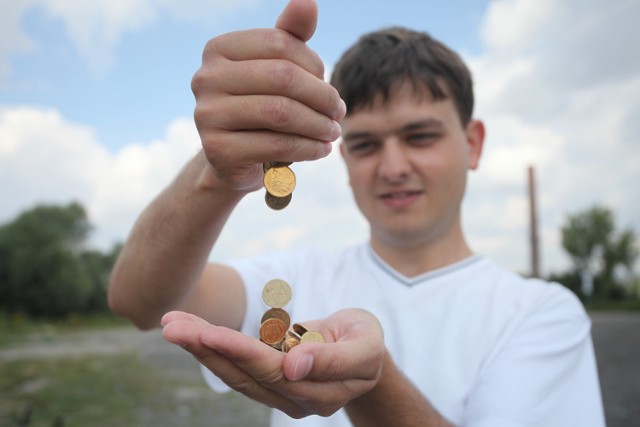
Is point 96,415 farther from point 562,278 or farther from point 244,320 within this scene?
point 562,278

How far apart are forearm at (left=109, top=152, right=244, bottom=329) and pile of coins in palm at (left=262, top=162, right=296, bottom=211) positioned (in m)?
0.40

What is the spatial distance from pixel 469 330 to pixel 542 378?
1.20 ft

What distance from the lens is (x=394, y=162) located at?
268cm

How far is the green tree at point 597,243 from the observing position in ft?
129

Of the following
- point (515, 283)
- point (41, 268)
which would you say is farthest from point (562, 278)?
point (515, 283)

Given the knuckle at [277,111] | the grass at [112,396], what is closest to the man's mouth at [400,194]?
the knuckle at [277,111]

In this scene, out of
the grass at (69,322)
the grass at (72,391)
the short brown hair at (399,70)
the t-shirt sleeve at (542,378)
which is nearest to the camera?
the t-shirt sleeve at (542,378)

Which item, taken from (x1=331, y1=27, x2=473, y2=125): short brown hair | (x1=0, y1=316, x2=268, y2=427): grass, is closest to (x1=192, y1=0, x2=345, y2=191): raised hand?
(x1=331, y1=27, x2=473, y2=125): short brown hair

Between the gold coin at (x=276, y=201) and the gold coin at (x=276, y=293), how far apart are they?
29 centimetres

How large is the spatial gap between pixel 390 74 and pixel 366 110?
0.79 ft

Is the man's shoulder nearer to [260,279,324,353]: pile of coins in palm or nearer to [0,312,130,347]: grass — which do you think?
[260,279,324,353]: pile of coins in palm

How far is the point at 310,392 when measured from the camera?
1.38 m

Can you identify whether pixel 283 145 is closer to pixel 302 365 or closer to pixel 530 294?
pixel 302 365

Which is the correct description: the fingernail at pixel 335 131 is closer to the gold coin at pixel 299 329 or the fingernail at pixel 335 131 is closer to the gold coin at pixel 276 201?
the gold coin at pixel 276 201
